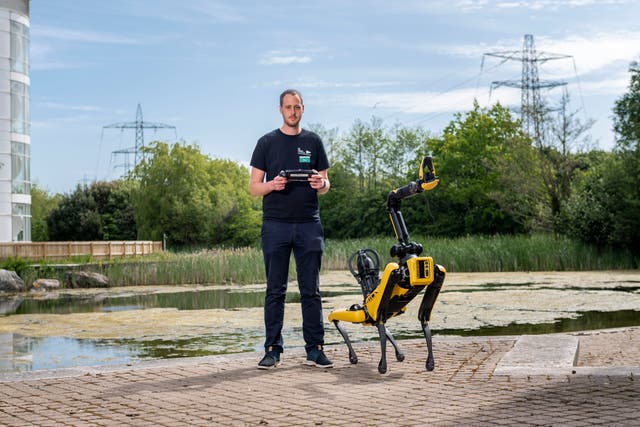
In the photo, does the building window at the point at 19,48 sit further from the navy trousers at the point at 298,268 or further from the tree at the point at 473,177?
the navy trousers at the point at 298,268

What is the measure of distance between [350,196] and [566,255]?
26.2 meters

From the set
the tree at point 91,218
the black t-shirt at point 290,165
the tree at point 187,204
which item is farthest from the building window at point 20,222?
the black t-shirt at point 290,165

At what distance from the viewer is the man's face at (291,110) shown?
6246 millimetres

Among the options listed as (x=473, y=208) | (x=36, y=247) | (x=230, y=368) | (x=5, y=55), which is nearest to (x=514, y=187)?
(x=473, y=208)

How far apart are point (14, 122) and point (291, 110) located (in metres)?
37.6

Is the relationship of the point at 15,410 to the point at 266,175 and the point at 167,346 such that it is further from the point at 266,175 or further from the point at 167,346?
the point at 167,346

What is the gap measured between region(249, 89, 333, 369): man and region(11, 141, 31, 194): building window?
37.2 metres

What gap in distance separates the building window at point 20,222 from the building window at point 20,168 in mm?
795

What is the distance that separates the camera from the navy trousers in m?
6.21

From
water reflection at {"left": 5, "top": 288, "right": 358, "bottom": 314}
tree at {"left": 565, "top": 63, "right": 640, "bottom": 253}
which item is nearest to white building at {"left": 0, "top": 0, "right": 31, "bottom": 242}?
water reflection at {"left": 5, "top": 288, "right": 358, "bottom": 314}

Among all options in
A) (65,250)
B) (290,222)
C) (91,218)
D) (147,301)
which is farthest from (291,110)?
(91,218)

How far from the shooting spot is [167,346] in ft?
30.1

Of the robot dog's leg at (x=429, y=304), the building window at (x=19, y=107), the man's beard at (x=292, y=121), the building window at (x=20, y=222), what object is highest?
the building window at (x=19, y=107)

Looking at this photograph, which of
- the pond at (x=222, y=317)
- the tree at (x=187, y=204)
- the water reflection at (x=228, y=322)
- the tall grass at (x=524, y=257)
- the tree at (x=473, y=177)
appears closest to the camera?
the water reflection at (x=228, y=322)
